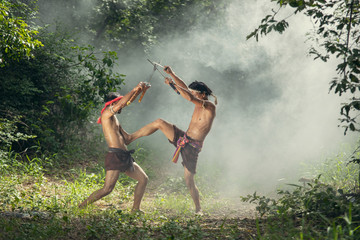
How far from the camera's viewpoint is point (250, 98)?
13984mm

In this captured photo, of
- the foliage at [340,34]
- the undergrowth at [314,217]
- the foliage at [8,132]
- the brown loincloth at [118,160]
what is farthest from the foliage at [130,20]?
the undergrowth at [314,217]

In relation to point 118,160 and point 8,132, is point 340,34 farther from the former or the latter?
point 8,132

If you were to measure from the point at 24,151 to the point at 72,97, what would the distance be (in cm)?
159

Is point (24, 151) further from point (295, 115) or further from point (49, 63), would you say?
point (295, 115)

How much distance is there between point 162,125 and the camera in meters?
5.98

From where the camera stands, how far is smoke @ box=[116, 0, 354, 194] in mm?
11531

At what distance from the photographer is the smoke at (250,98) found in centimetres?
1153

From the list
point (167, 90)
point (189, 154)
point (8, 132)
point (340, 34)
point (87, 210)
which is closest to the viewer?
point (340, 34)

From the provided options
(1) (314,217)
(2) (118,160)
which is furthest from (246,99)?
(1) (314,217)

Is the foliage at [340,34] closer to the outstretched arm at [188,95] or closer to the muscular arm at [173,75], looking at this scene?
the outstretched arm at [188,95]

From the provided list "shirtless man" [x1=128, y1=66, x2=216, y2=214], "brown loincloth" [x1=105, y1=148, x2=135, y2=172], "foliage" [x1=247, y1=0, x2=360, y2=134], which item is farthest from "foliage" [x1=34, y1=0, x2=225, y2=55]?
"foliage" [x1=247, y1=0, x2=360, y2=134]

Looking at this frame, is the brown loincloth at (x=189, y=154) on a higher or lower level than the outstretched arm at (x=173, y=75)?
lower

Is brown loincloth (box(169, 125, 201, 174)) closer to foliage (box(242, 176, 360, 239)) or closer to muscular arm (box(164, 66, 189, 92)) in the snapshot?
muscular arm (box(164, 66, 189, 92))

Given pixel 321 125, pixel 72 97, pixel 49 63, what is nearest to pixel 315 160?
pixel 321 125
